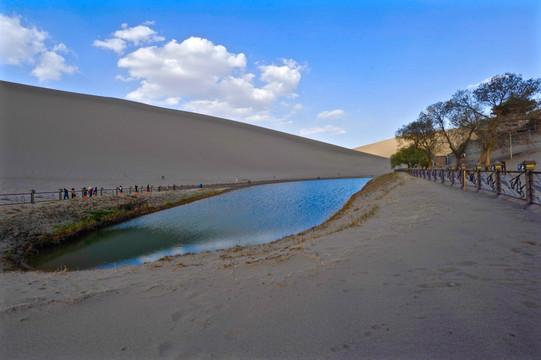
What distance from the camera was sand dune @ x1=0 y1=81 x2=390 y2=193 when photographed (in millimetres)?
37344

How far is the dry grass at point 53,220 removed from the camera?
10.0m

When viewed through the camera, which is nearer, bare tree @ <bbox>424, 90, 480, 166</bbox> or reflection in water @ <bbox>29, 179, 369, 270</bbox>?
reflection in water @ <bbox>29, 179, 369, 270</bbox>

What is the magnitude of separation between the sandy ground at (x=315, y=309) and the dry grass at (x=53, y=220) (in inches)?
266

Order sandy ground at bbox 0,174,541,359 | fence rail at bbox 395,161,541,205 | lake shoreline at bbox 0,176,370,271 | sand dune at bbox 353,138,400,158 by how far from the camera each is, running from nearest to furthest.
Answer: sandy ground at bbox 0,174,541,359 < fence rail at bbox 395,161,541,205 < lake shoreline at bbox 0,176,370,271 < sand dune at bbox 353,138,400,158

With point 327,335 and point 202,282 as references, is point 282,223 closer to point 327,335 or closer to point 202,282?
point 202,282

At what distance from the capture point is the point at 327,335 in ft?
7.80

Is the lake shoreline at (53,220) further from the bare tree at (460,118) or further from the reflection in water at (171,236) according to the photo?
the bare tree at (460,118)

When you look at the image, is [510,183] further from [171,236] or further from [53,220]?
[53,220]

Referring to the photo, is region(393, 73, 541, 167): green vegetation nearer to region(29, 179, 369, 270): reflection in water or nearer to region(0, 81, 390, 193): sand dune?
region(29, 179, 369, 270): reflection in water

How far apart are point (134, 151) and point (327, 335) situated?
56108mm

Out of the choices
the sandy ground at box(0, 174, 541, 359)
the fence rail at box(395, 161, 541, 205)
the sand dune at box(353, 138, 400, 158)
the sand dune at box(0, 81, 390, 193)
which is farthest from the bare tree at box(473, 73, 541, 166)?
the sand dune at box(353, 138, 400, 158)

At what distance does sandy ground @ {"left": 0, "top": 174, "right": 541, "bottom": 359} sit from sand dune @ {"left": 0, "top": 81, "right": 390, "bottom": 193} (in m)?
31.5

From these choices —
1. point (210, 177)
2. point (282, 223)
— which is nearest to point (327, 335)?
point (282, 223)

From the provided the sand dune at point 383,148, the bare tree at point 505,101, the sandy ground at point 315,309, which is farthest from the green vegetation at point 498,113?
the sand dune at point 383,148
